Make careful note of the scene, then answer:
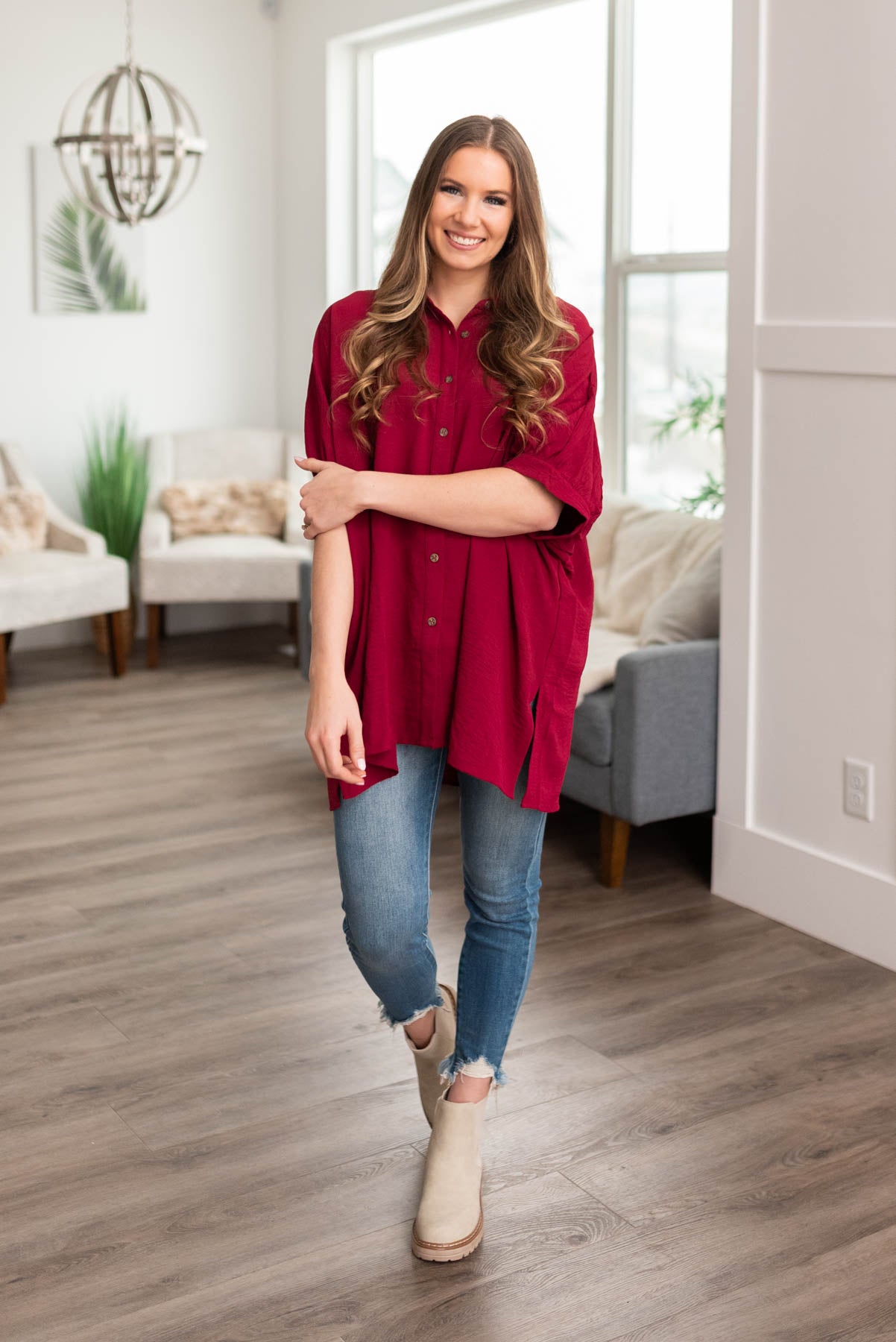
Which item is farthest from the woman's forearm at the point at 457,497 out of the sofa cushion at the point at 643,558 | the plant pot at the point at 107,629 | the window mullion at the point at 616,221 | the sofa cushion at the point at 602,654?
the plant pot at the point at 107,629

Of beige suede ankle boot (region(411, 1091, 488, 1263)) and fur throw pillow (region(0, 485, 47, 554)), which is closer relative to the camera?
beige suede ankle boot (region(411, 1091, 488, 1263))

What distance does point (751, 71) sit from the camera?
305 cm

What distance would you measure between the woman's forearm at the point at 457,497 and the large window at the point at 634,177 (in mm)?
2866

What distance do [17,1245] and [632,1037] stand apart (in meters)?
1.14

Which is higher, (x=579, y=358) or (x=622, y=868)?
(x=579, y=358)

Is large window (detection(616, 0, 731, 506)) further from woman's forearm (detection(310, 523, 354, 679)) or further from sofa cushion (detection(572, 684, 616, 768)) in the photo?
woman's forearm (detection(310, 523, 354, 679))

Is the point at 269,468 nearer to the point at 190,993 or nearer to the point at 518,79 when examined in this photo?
the point at 518,79

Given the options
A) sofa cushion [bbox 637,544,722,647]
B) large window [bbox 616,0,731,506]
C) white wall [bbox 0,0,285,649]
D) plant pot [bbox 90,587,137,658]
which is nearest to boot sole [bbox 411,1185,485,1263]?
sofa cushion [bbox 637,544,722,647]

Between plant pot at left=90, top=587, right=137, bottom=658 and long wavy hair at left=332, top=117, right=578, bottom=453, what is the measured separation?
13.1ft

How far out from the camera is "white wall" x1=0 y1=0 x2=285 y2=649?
5.85 meters

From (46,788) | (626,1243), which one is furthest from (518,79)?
(626,1243)

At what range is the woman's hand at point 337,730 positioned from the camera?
181 cm

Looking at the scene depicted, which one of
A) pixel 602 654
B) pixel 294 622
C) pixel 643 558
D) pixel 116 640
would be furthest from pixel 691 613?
pixel 294 622

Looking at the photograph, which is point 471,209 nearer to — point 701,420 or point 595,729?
point 595,729
